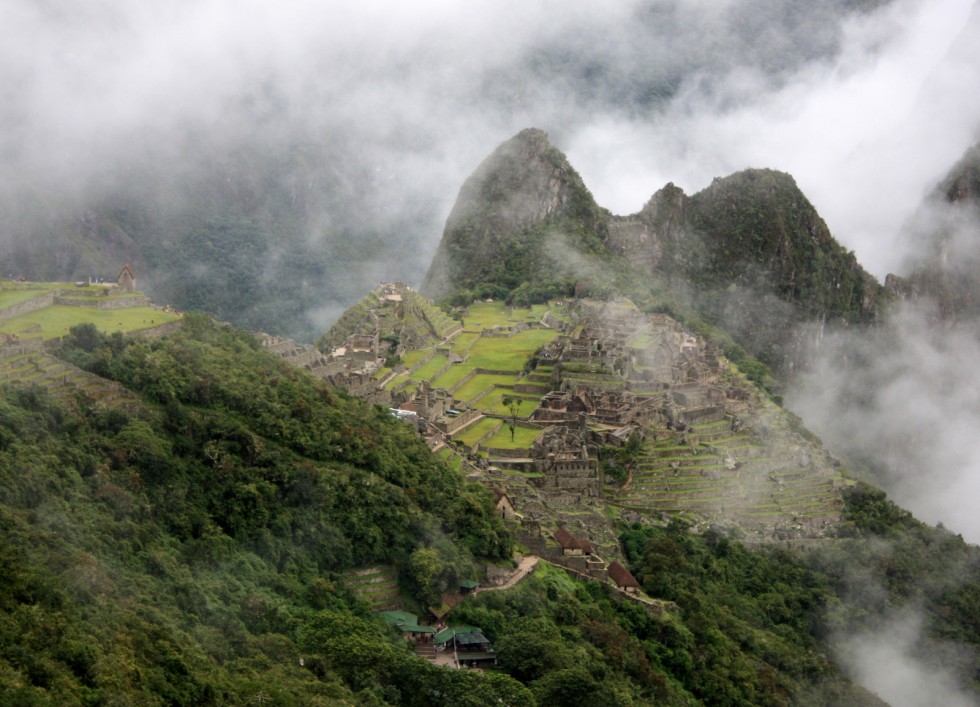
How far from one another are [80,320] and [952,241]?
4187 inches

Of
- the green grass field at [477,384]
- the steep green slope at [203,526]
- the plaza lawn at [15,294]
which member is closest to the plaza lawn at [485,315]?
the green grass field at [477,384]

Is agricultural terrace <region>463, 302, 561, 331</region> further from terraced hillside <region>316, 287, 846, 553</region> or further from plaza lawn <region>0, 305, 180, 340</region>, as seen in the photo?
plaza lawn <region>0, 305, 180, 340</region>

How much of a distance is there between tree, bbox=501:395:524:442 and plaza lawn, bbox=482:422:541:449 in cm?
16

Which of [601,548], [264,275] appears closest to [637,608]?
[601,548]

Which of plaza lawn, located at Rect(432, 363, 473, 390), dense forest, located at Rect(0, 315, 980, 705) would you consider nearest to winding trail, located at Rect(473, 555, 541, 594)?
dense forest, located at Rect(0, 315, 980, 705)

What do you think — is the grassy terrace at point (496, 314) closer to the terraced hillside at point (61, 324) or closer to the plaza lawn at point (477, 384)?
the plaza lawn at point (477, 384)

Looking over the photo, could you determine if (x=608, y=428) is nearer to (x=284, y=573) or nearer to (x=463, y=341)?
(x=463, y=341)

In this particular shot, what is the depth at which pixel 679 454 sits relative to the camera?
2121 inches

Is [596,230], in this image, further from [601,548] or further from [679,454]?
[601,548]

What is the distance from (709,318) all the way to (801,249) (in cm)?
1808

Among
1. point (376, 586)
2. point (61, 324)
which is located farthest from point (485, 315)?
point (376, 586)

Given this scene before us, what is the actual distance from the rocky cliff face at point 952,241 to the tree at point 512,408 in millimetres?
78122

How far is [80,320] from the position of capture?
4184cm

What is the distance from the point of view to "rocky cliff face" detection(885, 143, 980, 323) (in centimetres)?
12694
